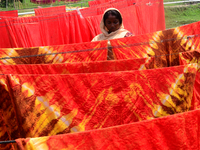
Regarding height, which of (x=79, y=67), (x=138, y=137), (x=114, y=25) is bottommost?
(x=138, y=137)

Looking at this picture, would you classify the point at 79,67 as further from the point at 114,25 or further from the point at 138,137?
the point at 114,25

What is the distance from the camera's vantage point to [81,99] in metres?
0.85

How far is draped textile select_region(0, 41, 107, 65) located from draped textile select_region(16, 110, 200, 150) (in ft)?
2.47

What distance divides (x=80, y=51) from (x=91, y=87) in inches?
19.1

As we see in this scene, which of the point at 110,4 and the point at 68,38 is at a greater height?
the point at 110,4

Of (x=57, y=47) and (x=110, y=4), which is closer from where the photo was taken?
(x=57, y=47)

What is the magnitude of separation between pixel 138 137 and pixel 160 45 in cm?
89

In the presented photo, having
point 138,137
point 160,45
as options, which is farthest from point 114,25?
point 138,137

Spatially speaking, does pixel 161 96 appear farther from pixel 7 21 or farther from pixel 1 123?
pixel 7 21

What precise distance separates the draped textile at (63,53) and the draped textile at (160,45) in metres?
0.12

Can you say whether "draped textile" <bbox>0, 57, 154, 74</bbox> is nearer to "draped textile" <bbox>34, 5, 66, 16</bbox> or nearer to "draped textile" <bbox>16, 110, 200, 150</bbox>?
"draped textile" <bbox>16, 110, 200, 150</bbox>

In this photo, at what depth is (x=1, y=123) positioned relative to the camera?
913 millimetres

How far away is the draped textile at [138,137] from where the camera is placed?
57 cm

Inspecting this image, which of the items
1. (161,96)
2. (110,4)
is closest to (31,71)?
(161,96)
